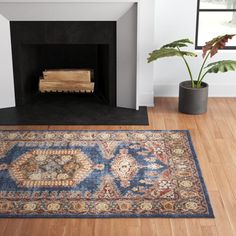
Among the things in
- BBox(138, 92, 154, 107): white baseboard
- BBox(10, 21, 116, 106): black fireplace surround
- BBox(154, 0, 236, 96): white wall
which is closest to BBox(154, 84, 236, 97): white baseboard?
BBox(154, 0, 236, 96): white wall

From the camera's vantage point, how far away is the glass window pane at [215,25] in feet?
18.2

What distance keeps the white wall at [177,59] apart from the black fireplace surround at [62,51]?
533mm

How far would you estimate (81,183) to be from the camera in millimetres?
3939

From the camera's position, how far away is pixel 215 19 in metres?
5.55

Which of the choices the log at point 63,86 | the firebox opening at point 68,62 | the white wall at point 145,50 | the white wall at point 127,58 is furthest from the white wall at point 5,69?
the white wall at point 145,50

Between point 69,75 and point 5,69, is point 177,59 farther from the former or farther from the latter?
point 5,69

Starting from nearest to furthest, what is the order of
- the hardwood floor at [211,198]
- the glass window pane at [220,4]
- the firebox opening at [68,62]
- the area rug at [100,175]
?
the hardwood floor at [211,198]
the area rug at [100,175]
the glass window pane at [220,4]
the firebox opening at [68,62]

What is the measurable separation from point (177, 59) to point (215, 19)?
1.79 ft

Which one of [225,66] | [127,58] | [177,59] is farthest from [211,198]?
[177,59]

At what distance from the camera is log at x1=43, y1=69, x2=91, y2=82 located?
5.66 m

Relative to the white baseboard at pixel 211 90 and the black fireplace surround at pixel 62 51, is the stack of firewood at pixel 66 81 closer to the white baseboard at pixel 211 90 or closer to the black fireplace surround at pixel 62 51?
the black fireplace surround at pixel 62 51

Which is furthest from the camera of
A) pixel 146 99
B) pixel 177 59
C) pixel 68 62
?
pixel 68 62

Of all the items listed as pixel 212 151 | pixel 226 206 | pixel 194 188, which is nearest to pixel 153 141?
pixel 212 151

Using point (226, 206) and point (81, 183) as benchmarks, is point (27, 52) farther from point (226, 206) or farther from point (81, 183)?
point (226, 206)
